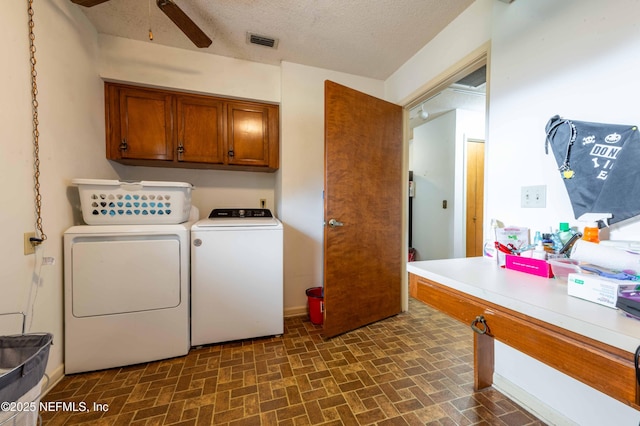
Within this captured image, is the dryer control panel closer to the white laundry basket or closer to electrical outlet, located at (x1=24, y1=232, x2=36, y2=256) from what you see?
the white laundry basket

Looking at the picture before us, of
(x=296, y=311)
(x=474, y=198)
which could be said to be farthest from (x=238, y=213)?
(x=474, y=198)

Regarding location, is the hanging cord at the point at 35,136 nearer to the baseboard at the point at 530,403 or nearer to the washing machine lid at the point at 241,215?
the washing machine lid at the point at 241,215

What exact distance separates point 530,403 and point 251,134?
285 cm

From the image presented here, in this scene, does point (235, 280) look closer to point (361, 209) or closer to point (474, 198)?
point (361, 209)

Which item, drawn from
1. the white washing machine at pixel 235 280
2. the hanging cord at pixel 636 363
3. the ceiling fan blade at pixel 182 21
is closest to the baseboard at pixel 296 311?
the white washing machine at pixel 235 280

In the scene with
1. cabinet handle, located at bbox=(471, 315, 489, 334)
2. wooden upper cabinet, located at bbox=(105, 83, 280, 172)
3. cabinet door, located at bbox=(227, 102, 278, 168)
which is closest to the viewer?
cabinet handle, located at bbox=(471, 315, 489, 334)

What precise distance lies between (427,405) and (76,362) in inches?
88.0

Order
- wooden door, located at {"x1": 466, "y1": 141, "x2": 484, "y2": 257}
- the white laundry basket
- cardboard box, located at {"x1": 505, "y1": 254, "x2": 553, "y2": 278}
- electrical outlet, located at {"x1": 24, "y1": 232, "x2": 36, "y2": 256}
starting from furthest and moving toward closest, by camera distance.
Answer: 1. wooden door, located at {"x1": 466, "y1": 141, "x2": 484, "y2": 257}
2. the white laundry basket
3. electrical outlet, located at {"x1": 24, "y1": 232, "x2": 36, "y2": 256}
4. cardboard box, located at {"x1": 505, "y1": 254, "x2": 553, "y2": 278}

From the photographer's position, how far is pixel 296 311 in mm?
2531

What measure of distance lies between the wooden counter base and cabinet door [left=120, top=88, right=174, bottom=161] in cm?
247

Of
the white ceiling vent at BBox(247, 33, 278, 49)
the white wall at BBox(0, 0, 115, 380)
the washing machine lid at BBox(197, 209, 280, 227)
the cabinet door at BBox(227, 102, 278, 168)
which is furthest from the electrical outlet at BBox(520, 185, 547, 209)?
the white wall at BBox(0, 0, 115, 380)

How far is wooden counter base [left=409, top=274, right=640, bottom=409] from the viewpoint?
56 centimetres

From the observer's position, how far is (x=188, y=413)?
1311 mm

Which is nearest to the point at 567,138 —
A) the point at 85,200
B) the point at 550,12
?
the point at 550,12
